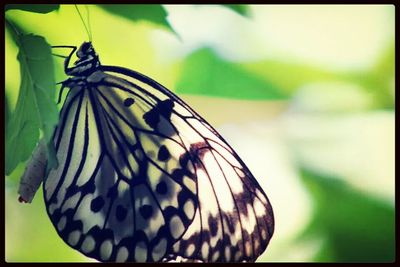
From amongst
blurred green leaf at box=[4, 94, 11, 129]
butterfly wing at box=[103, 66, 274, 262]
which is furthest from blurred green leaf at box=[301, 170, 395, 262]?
blurred green leaf at box=[4, 94, 11, 129]

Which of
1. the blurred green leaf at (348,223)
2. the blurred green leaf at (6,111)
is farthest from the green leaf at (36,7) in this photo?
the blurred green leaf at (348,223)

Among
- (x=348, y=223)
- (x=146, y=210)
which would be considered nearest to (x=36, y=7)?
(x=146, y=210)

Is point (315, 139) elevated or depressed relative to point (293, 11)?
depressed

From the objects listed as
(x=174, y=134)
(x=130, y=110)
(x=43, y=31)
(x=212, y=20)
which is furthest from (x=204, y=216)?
(x=43, y=31)

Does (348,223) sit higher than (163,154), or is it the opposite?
(163,154)

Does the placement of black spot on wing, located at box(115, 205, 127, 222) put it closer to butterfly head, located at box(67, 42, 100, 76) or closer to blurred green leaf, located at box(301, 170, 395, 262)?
butterfly head, located at box(67, 42, 100, 76)

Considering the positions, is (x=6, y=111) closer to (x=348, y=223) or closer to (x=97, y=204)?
(x=97, y=204)

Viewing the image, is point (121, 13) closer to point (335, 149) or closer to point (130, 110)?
point (130, 110)
